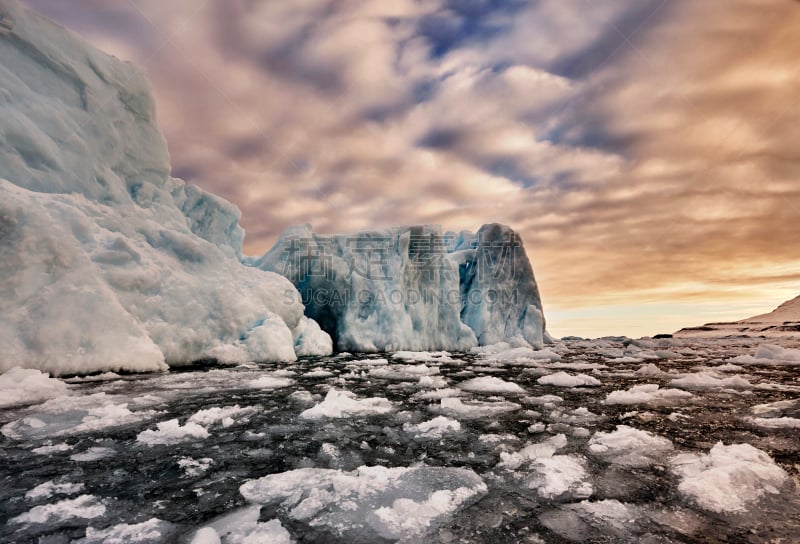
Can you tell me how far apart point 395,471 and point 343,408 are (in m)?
2.28

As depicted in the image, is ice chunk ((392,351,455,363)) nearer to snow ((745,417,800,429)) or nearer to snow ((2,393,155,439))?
snow ((745,417,800,429))

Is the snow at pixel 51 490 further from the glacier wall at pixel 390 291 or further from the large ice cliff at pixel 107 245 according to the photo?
the glacier wall at pixel 390 291

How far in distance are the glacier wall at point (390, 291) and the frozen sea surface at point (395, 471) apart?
574 inches

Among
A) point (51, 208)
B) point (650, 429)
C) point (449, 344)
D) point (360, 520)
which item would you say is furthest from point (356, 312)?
→ point (360, 520)

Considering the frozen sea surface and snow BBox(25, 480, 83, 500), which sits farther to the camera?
snow BBox(25, 480, 83, 500)

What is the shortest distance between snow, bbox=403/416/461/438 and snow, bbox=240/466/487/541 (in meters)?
1.12

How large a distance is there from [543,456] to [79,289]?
957 centimetres

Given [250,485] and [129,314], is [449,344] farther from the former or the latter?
[250,485]

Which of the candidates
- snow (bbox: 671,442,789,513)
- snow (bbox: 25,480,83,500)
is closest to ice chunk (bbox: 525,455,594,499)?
snow (bbox: 671,442,789,513)

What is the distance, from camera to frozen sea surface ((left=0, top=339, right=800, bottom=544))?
77.2 inches

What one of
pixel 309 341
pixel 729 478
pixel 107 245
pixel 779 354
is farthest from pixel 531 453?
pixel 779 354

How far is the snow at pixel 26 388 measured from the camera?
16.8ft

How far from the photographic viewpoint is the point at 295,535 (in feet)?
6.26

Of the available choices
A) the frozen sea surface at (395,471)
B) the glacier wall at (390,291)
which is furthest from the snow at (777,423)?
the glacier wall at (390,291)
